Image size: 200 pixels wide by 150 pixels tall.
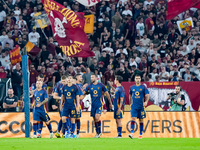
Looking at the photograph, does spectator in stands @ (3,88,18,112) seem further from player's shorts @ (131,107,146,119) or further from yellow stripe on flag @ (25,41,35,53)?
player's shorts @ (131,107,146,119)

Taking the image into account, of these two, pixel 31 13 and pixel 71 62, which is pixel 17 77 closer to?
pixel 71 62

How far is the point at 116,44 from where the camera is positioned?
26.7 metres

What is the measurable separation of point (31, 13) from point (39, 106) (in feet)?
36.7

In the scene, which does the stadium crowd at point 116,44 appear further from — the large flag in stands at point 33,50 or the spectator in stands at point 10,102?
the spectator in stands at point 10,102

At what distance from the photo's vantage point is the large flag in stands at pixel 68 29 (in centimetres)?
2200

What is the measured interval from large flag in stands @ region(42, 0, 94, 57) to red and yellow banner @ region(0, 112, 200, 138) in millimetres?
2661

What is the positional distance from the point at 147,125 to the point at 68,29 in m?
4.96

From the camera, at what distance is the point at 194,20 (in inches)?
1111

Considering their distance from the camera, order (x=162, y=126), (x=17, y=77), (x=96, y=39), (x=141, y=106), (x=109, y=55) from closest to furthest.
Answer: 1. (x=141, y=106)
2. (x=162, y=126)
3. (x=17, y=77)
4. (x=109, y=55)
5. (x=96, y=39)

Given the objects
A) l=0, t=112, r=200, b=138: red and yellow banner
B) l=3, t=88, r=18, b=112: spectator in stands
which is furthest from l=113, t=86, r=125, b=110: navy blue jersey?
l=3, t=88, r=18, b=112: spectator in stands

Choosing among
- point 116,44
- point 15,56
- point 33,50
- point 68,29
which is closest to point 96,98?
point 68,29

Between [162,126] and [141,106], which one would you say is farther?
[162,126]

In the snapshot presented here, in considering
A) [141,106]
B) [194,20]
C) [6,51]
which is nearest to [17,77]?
[6,51]

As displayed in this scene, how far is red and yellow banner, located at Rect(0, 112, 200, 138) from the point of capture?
20.7 meters
